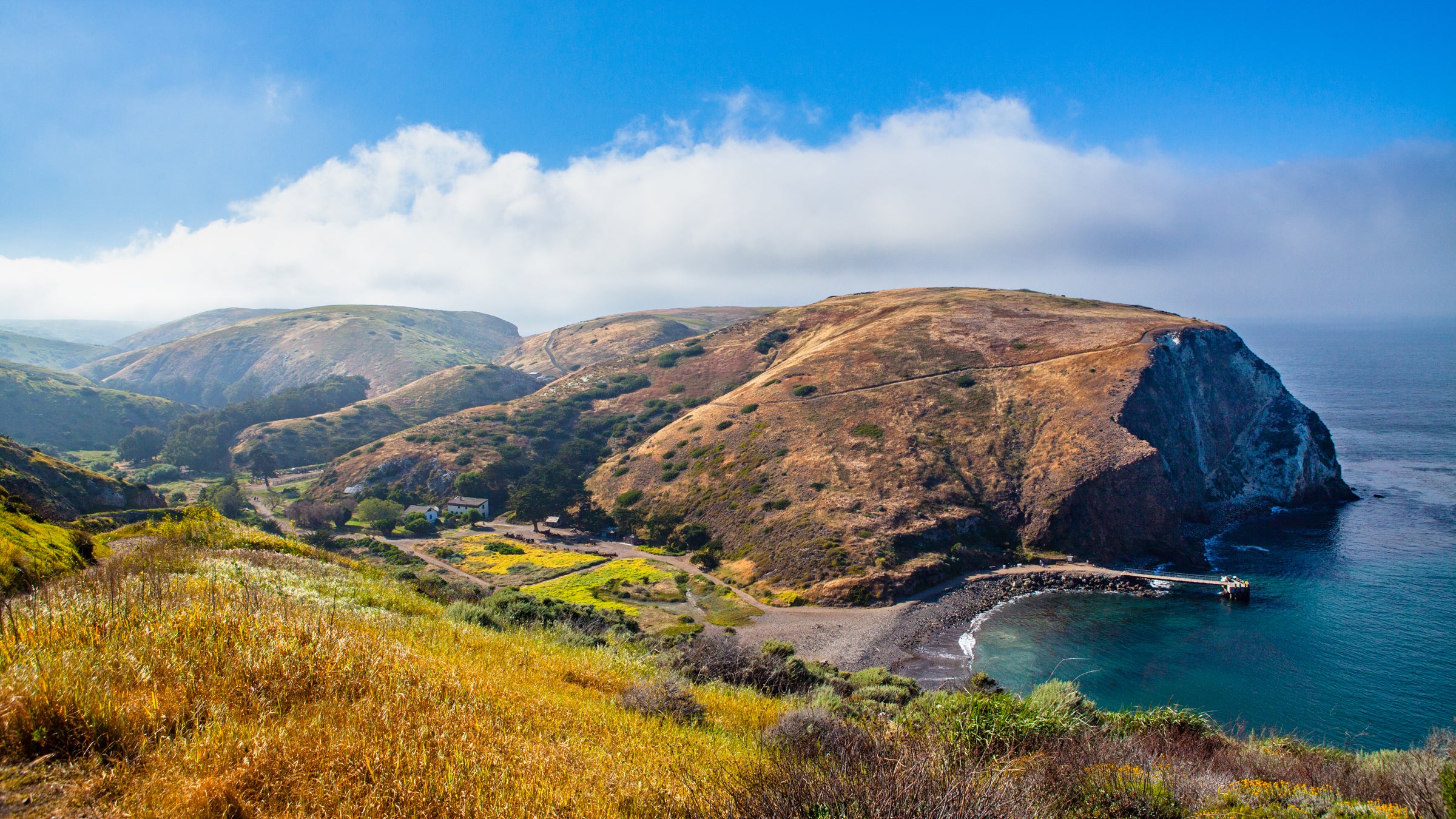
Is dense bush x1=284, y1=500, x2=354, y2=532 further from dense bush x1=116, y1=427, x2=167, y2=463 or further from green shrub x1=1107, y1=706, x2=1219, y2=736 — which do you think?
green shrub x1=1107, y1=706, x2=1219, y2=736

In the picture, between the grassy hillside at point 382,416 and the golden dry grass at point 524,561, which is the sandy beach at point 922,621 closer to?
the golden dry grass at point 524,561

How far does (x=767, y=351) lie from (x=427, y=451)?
54.7m

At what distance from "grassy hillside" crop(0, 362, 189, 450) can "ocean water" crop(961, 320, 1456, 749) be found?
6364 inches

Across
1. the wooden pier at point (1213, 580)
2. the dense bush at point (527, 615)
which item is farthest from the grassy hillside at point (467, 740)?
the wooden pier at point (1213, 580)

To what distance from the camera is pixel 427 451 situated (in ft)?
260

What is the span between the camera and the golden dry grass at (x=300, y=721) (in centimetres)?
360

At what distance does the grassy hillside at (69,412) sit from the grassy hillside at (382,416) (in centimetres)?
4077

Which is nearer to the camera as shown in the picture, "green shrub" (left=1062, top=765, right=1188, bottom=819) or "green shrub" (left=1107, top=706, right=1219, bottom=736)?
"green shrub" (left=1062, top=765, right=1188, bottom=819)

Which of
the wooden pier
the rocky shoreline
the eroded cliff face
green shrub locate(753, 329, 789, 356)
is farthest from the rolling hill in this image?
green shrub locate(753, 329, 789, 356)

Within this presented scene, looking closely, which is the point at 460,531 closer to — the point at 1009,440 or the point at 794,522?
the point at 794,522

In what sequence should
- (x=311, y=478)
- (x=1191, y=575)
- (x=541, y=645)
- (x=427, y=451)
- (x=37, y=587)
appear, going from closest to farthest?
1. (x=37, y=587)
2. (x=541, y=645)
3. (x=1191, y=575)
4. (x=427, y=451)
5. (x=311, y=478)

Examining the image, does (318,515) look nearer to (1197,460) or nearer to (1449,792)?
(1449,792)

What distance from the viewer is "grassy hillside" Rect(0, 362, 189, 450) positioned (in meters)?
116

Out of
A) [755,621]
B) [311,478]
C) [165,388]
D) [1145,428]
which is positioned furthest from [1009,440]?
[165,388]
